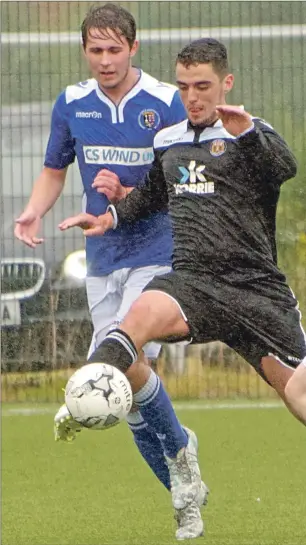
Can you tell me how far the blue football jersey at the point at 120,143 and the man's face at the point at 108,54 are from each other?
0.66 ft

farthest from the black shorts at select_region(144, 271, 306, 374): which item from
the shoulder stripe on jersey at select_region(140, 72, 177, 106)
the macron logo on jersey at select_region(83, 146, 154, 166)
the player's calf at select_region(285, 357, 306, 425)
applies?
the shoulder stripe on jersey at select_region(140, 72, 177, 106)

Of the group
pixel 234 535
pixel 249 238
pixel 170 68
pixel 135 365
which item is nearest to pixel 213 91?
pixel 249 238

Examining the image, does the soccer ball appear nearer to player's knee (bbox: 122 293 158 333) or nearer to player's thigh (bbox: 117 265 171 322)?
player's knee (bbox: 122 293 158 333)

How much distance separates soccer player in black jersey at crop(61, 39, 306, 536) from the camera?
247 inches

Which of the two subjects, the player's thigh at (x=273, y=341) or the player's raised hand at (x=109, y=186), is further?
the player's raised hand at (x=109, y=186)

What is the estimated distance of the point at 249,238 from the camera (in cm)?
640

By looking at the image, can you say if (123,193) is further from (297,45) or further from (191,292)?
(297,45)

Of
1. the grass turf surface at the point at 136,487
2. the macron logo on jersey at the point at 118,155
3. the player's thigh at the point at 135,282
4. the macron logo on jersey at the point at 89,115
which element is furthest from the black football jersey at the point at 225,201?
the grass turf surface at the point at 136,487

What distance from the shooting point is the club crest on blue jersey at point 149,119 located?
23.5ft

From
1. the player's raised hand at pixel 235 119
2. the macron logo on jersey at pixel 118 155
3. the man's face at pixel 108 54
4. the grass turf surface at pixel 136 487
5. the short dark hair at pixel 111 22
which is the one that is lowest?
the grass turf surface at pixel 136 487

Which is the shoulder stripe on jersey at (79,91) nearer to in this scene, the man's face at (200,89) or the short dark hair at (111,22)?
the short dark hair at (111,22)

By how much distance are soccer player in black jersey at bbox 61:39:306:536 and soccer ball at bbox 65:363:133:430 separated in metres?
0.27

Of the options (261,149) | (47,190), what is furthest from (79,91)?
(261,149)

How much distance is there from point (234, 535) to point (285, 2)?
7.53 m
